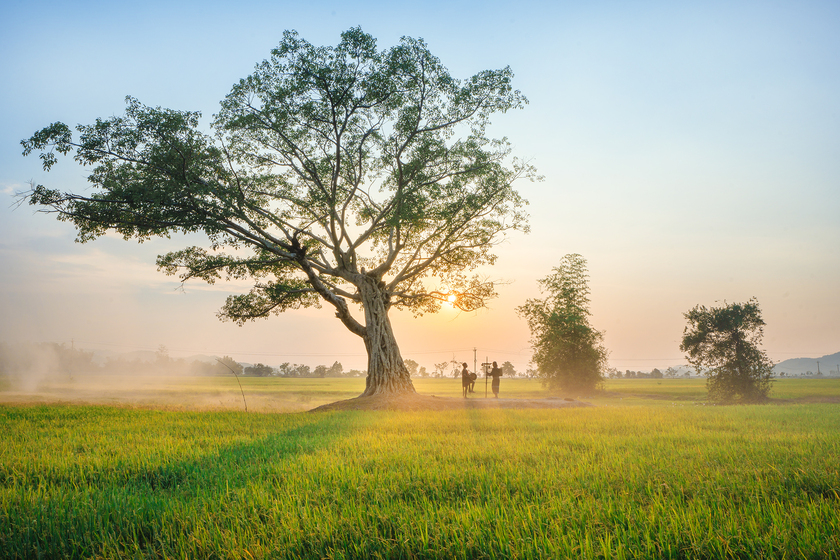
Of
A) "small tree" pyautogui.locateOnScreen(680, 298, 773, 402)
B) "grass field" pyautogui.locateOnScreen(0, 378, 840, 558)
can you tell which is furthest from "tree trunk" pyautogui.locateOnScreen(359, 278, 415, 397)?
"small tree" pyautogui.locateOnScreen(680, 298, 773, 402)

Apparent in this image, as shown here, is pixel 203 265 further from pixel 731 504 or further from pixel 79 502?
pixel 731 504

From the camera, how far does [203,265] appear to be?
2225 centimetres

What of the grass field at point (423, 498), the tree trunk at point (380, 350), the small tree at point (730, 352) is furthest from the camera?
the small tree at point (730, 352)

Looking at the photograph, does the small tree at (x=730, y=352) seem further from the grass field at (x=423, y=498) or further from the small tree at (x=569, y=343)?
the grass field at (x=423, y=498)

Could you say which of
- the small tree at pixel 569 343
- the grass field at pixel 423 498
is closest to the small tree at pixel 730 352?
Answer: the small tree at pixel 569 343

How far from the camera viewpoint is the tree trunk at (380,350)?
23094mm

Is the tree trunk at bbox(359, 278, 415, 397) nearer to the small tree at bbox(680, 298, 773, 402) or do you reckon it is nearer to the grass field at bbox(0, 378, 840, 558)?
the grass field at bbox(0, 378, 840, 558)

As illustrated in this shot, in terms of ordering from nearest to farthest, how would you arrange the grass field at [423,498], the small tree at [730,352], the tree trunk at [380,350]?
1. the grass field at [423,498]
2. the tree trunk at [380,350]
3. the small tree at [730,352]

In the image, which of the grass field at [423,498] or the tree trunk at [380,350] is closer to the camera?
the grass field at [423,498]

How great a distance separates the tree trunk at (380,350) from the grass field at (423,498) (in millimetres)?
15126

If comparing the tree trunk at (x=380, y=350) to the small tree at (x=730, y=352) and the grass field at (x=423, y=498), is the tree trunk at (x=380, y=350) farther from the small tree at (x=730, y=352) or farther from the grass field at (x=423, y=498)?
the small tree at (x=730, y=352)

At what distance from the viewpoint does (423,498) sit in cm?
406

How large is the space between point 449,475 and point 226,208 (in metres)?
17.0

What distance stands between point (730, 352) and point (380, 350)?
101 feet
